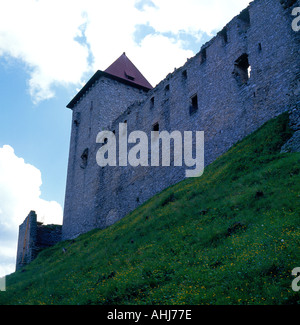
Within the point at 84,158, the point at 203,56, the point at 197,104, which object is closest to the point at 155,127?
the point at 197,104

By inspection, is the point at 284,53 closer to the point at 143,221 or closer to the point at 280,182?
the point at 280,182

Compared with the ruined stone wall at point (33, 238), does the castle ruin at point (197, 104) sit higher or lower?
higher

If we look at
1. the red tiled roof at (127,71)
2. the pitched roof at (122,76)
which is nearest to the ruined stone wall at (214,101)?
the pitched roof at (122,76)

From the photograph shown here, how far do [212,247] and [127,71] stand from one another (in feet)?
92.2

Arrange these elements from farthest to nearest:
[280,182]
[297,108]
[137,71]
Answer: [137,71]
[297,108]
[280,182]

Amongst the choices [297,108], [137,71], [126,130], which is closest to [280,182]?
[297,108]

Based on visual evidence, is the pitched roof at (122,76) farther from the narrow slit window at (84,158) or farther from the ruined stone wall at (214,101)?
the narrow slit window at (84,158)

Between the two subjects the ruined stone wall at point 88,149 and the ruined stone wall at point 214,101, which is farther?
the ruined stone wall at point 88,149

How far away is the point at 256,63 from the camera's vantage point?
16.1 m

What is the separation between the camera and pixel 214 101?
18125 millimetres

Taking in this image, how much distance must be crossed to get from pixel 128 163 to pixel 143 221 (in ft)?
33.9

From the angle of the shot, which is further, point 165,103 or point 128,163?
point 128,163

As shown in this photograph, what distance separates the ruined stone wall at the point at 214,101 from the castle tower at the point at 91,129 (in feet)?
0.56

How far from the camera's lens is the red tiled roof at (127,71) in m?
32.7
